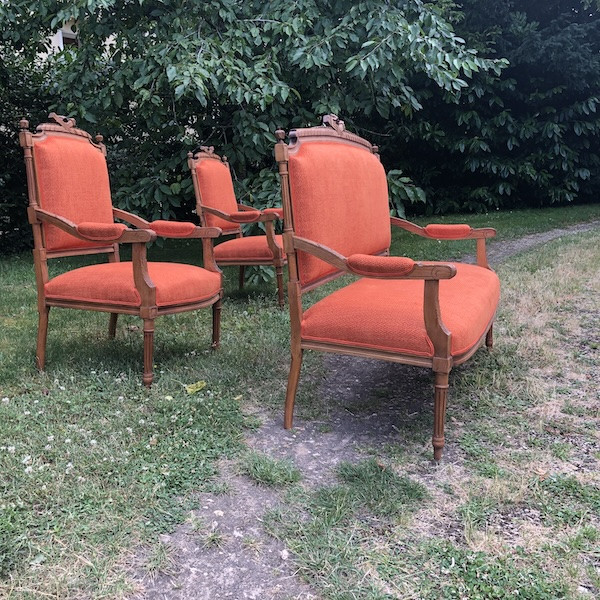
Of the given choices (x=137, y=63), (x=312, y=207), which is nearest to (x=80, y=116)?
(x=137, y=63)

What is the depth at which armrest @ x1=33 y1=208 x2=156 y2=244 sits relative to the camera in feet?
8.10

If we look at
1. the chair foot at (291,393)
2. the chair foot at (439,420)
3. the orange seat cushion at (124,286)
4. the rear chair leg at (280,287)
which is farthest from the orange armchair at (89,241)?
the chair foot at (439,420)

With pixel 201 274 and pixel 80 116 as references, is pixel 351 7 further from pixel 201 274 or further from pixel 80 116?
pixel 201 274

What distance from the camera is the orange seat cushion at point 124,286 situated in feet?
8.41

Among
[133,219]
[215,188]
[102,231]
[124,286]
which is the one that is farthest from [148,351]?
[215,188]

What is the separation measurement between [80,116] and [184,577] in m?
4.62

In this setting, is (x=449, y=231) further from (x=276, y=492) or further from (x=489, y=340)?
(x=276, y=492)

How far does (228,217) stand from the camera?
4.04 metres

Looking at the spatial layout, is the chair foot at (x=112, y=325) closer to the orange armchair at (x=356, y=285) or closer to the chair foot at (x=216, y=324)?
the chair foot at (x=216, y=324)

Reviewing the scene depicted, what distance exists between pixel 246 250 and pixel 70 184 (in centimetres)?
148

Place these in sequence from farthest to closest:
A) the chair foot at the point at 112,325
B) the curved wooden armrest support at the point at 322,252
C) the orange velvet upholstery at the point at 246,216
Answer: the orange velvet upholstery at the point at 246,216 < the chair foot at the point at 112,325 < the curved wooden armrest support at the point at 322,252

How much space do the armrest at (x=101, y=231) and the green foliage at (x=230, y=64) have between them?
1.71 metres

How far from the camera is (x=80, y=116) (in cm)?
503

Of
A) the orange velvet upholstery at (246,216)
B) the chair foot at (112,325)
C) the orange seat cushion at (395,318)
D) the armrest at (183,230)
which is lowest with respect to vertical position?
the chair foot at (112,325)
